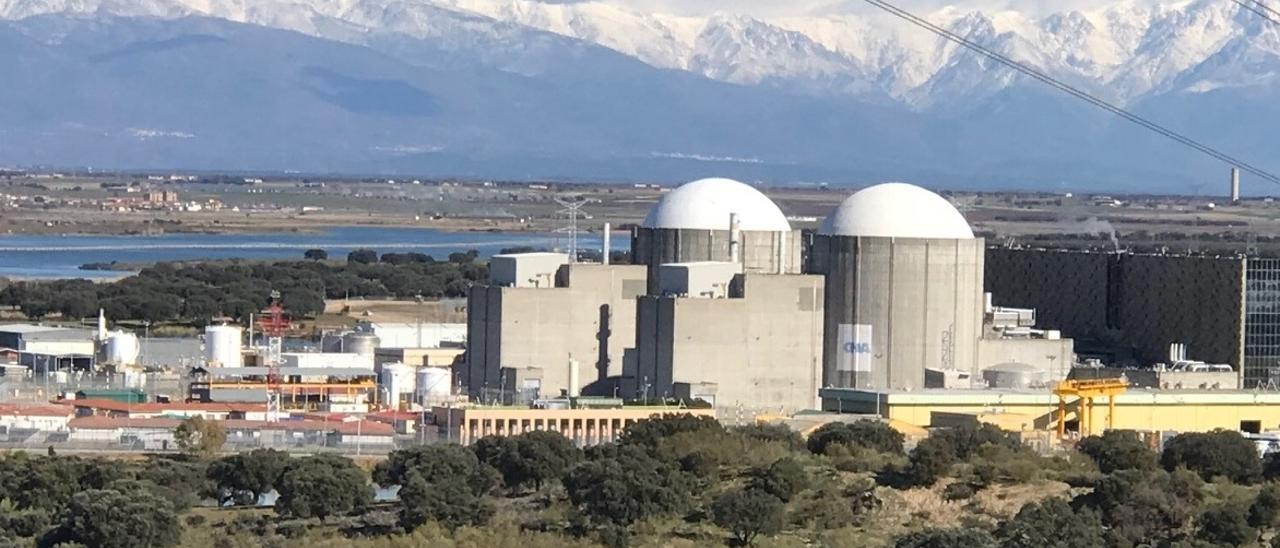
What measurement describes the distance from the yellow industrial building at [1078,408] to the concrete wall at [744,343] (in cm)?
245

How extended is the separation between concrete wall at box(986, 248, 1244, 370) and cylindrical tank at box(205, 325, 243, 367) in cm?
1819

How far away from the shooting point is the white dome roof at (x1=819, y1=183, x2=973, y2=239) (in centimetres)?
6031

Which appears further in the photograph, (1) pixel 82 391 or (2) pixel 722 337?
(1) pixel 82 391

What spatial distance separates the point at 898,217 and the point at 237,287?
152ft

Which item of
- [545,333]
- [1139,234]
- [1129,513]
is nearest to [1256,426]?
[545,333]

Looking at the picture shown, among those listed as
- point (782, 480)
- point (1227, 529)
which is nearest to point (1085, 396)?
point (782, 480)

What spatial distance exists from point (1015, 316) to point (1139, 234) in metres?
63.3

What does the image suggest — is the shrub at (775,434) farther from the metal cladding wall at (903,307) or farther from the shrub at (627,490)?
the metal cladding wall at (903,307)

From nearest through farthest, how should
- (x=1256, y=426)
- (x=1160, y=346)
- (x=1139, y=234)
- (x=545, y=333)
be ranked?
(x=1256, y=426) → (x=545, y=333) → (x=1160, y=346) → (x=1139, y=234)

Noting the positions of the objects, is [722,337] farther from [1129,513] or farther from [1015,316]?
[1129,513]

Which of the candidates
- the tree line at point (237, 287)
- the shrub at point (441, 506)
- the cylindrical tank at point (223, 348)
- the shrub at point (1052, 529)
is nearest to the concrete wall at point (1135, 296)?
the cylindrical tank at point (223, 348)

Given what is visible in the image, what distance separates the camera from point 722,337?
5847cm

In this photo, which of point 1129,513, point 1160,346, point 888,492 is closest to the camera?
point 1129,513

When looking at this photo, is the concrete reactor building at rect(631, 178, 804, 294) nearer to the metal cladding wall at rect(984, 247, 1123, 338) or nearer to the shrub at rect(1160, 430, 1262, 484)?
the metal cladding wall at rect(984, 247, 1123, 338)
